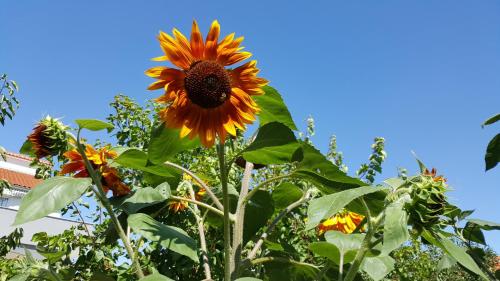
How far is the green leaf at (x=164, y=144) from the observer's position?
115cm

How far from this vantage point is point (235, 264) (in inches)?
44.9

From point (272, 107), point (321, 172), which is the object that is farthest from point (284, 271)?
point (272, 107)

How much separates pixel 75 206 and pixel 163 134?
2.24m

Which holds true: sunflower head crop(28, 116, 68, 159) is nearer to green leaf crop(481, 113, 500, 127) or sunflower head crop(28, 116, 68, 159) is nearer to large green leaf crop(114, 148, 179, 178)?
large green leaf crop(114, 148, 179, 178)

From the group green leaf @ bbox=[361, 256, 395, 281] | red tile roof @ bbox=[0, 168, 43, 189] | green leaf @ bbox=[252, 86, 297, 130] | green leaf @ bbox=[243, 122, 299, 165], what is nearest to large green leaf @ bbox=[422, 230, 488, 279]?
green leaf @ bbox=[361, 256, 395, 281]

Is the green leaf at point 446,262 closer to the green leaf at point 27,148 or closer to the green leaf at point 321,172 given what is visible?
the green leaf at point 321,172

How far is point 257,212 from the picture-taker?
4.71ft

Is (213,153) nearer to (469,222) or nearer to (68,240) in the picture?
(68,240)

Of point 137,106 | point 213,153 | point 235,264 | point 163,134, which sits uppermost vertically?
point 137,106

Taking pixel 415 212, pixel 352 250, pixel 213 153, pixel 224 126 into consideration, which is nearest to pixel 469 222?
pixel 352 250

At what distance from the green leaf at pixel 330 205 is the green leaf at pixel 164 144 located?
448 mm

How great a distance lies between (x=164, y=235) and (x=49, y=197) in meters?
0.24

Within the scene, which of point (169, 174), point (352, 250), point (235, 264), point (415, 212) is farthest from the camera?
point (169, 174)

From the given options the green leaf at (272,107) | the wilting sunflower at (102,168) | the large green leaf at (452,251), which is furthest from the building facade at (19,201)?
the large green leaf at (452,251)
